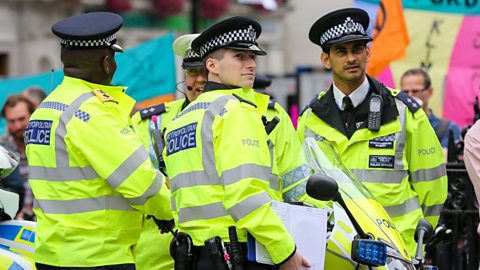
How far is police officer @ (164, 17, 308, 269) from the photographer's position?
4.78 m

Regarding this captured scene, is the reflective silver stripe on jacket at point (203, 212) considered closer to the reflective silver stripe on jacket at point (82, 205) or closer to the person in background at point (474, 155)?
the reflective silver stripe on jacket at point (82, 205)

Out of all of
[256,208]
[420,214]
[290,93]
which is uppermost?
[256,208]

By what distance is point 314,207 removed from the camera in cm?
500

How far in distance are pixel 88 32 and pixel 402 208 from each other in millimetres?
2170

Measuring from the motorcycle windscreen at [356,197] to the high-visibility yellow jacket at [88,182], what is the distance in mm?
783

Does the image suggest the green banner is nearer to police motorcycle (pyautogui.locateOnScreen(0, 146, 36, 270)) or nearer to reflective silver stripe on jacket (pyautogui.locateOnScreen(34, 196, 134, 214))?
police motorcycle (pyautogui.locateOnScreen(0, 146, 36, 270))

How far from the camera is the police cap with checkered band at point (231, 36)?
5.23 metres

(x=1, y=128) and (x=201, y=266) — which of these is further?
(x=1, y=128)

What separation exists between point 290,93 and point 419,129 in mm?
19461

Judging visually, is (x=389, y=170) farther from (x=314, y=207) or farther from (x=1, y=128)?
(x=1, y=128)

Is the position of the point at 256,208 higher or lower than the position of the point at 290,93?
higher

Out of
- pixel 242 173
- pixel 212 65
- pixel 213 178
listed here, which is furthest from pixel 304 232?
pixel 212 65

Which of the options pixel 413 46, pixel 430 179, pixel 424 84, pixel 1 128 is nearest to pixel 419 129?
pixel 430 179

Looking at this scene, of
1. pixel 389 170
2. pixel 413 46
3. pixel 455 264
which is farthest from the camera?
pixel 413 46
